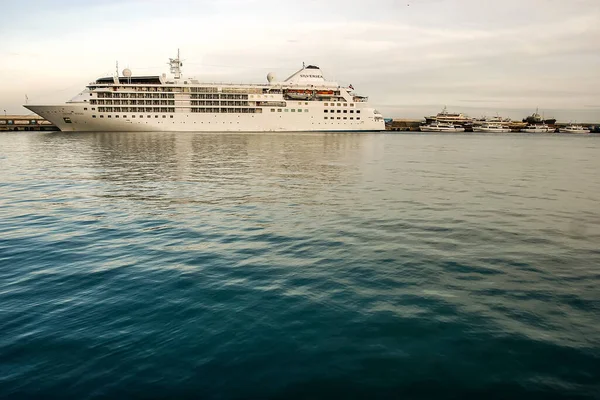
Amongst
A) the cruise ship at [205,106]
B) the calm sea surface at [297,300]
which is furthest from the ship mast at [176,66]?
the calm sea surface at [297,300]

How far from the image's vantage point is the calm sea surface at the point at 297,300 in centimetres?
613

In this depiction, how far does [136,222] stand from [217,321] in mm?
9170

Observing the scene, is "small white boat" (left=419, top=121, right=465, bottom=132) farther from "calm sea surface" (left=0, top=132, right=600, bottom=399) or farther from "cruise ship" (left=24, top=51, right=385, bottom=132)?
"calm sea surface" (left=0, top=132, right=600, bottom=399)

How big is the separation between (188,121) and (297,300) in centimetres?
10430

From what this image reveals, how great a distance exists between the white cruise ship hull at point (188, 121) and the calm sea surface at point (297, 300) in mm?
90324

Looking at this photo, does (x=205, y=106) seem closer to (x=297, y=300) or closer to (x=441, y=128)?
(x=297, y=300)

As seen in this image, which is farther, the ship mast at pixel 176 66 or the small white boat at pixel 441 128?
the small white boat at pixel 441 128

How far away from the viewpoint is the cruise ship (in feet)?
331

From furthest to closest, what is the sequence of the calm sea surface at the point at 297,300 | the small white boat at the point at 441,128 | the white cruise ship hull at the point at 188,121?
the small white boat at the point at 441,128, the white cruise ship hull at the point at 188,121, the calm sea surface at the point at 297,300

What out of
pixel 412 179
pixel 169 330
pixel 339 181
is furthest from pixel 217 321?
pixel 412 179

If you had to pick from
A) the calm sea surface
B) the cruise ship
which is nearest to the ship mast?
the cruise ship

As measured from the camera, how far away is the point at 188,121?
106 metres

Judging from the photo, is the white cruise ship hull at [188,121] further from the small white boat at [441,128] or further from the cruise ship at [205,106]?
the small white boat at [441,128]

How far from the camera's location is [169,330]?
7441 millimetres
